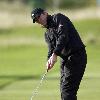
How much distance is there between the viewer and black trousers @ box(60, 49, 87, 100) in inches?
446

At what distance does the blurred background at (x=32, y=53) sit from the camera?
1881 cm

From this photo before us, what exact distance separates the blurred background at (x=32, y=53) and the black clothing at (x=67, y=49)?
16.2 ft

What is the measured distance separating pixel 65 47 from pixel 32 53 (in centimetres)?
3030

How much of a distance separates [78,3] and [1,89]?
189 feet

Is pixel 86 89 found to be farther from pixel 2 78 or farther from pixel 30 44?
pixel 30 44

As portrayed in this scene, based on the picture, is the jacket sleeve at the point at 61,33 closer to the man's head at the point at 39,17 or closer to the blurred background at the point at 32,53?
the man's head at the point at 39,17

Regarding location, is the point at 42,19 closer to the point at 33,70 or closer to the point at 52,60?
the point at 52,60

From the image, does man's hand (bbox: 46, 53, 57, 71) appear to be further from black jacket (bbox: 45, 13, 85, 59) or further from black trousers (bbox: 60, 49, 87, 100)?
black trousers (bbox: 60, 49, 87, 100)

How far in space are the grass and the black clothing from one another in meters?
4.94

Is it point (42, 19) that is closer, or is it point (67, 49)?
point (42, 19)

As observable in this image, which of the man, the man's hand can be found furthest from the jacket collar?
the man's hand

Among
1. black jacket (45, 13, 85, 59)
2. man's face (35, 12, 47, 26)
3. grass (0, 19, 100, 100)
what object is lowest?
grass (0, 19, 100, 100)

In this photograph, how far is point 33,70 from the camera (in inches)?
1124

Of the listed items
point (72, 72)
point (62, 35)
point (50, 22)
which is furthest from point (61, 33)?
point (72, 72)
